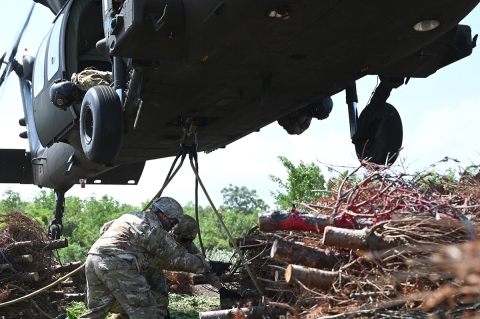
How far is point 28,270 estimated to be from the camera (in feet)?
29.1

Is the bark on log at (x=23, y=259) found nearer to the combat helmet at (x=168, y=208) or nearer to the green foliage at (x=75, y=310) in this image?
the green foliage at (x=75, y=310)

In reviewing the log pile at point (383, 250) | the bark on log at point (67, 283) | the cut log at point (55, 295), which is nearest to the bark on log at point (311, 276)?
the log pile at point (383, 250)

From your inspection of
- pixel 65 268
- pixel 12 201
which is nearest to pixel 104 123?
pixel 65 268

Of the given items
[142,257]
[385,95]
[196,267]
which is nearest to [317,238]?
[196,267]

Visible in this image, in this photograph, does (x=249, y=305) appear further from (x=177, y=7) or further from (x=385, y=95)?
(x=385, y=95)

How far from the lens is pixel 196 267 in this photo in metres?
6.40

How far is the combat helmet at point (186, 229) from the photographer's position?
7.01 meters

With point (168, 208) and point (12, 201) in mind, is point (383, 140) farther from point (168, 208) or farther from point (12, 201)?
point (12, 201)

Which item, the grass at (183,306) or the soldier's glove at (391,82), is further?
the grass at (183,306)

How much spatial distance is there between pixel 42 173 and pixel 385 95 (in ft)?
23.9

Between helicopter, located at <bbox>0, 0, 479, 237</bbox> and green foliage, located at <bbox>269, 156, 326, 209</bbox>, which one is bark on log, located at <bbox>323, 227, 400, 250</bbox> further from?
green foliage, located at <bbox>269, 156, 326, 209</bbox>

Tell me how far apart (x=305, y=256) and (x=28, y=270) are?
5.08 m

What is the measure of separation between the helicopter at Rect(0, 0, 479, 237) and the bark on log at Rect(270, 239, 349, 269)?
177 cm

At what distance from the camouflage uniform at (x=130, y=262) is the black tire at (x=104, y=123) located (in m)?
1.40
